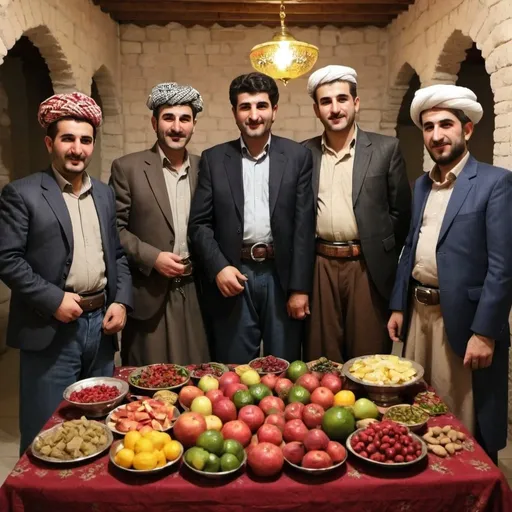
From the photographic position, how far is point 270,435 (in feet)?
5.69

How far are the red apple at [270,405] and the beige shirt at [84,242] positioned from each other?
1043 millimetres

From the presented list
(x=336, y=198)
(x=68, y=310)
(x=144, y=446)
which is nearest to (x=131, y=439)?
(x=144, y=446)

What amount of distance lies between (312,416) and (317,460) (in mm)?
243

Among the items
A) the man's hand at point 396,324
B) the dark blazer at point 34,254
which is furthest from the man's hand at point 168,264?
the man's hand at point 396,324

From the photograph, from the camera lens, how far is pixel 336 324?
10.0 ft

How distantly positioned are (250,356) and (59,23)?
3374mm

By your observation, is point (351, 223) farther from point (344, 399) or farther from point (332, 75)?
point (344, 399)

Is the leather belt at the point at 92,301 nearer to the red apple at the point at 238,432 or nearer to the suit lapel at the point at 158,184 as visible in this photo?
the suit lapel at the point at 158,184

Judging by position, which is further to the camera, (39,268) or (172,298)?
(172,298)

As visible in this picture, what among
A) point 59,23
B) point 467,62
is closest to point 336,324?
point 59,23

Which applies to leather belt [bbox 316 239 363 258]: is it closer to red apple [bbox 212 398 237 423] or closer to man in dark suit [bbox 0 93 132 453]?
man in dark suit [bbox 0 93 132 453]

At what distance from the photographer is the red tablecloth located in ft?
5.19

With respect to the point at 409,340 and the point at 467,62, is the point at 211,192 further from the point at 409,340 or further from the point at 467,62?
the point at 467,62

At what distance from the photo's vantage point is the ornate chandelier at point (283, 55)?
4797mm
